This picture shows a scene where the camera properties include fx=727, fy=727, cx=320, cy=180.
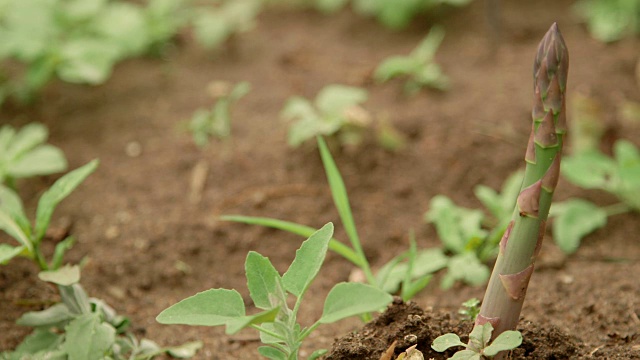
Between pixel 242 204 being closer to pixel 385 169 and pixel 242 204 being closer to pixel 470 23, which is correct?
pixel 385 169

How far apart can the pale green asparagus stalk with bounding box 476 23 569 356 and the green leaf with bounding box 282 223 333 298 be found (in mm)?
341

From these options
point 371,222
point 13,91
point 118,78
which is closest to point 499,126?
point 371,222

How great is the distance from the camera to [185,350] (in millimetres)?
1832

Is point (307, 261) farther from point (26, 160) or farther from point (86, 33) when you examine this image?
point (86, 33)

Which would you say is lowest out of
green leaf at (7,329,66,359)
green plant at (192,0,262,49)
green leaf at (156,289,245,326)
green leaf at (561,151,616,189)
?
green leaf at (7,329,66,359)

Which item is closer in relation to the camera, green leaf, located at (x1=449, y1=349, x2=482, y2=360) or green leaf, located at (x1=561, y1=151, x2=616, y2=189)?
green leaf, located at (x1=449, y1=349, x2=482, y2=360)

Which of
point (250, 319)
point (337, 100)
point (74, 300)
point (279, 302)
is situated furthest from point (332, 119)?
point (250, 319)

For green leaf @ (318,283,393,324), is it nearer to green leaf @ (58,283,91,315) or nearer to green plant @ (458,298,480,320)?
green plant @ (458,298,480,320)

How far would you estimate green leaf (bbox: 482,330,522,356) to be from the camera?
1346 mm

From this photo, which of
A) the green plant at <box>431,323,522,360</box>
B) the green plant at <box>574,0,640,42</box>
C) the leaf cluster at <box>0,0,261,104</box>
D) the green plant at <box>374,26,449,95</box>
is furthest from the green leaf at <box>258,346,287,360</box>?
the green plant at <box>574,0,640,42</box>

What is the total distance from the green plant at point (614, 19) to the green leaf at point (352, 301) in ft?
8.99

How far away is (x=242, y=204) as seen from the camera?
103 inches

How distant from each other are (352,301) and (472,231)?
1034 millimetres

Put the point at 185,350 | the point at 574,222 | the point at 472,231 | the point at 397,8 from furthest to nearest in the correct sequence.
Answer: the point at 397,8
the point at 574,222
the point at 472,231
the point at 185,350
